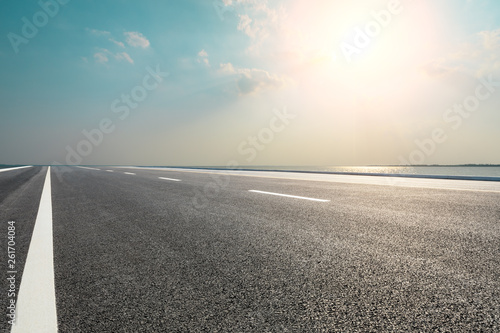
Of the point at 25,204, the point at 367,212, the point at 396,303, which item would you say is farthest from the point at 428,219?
the point at 25,204

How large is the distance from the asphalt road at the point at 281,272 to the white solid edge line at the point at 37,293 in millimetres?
57

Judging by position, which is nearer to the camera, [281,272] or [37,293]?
[37,293]

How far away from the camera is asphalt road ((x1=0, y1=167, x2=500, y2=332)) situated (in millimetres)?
1474

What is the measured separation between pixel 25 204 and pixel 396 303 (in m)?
7.71

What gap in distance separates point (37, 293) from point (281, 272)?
1.73 m

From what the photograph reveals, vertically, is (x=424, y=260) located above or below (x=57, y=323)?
above

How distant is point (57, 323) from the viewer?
4.91 feet

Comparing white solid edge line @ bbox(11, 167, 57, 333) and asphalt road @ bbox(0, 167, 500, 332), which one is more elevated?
asphalt road @ bbox(0, 167, 500, 332)

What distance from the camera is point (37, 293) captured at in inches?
73.5

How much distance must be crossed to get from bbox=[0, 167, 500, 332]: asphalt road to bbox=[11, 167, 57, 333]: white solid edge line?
0.06 meters

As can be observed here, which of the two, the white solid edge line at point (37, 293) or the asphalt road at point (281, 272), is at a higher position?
the asphalt road at point (281, 272)

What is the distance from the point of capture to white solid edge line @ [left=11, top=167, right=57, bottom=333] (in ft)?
4.92

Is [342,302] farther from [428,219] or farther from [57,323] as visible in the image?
[428,219]

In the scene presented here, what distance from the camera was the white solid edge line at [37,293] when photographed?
4.92 ft
